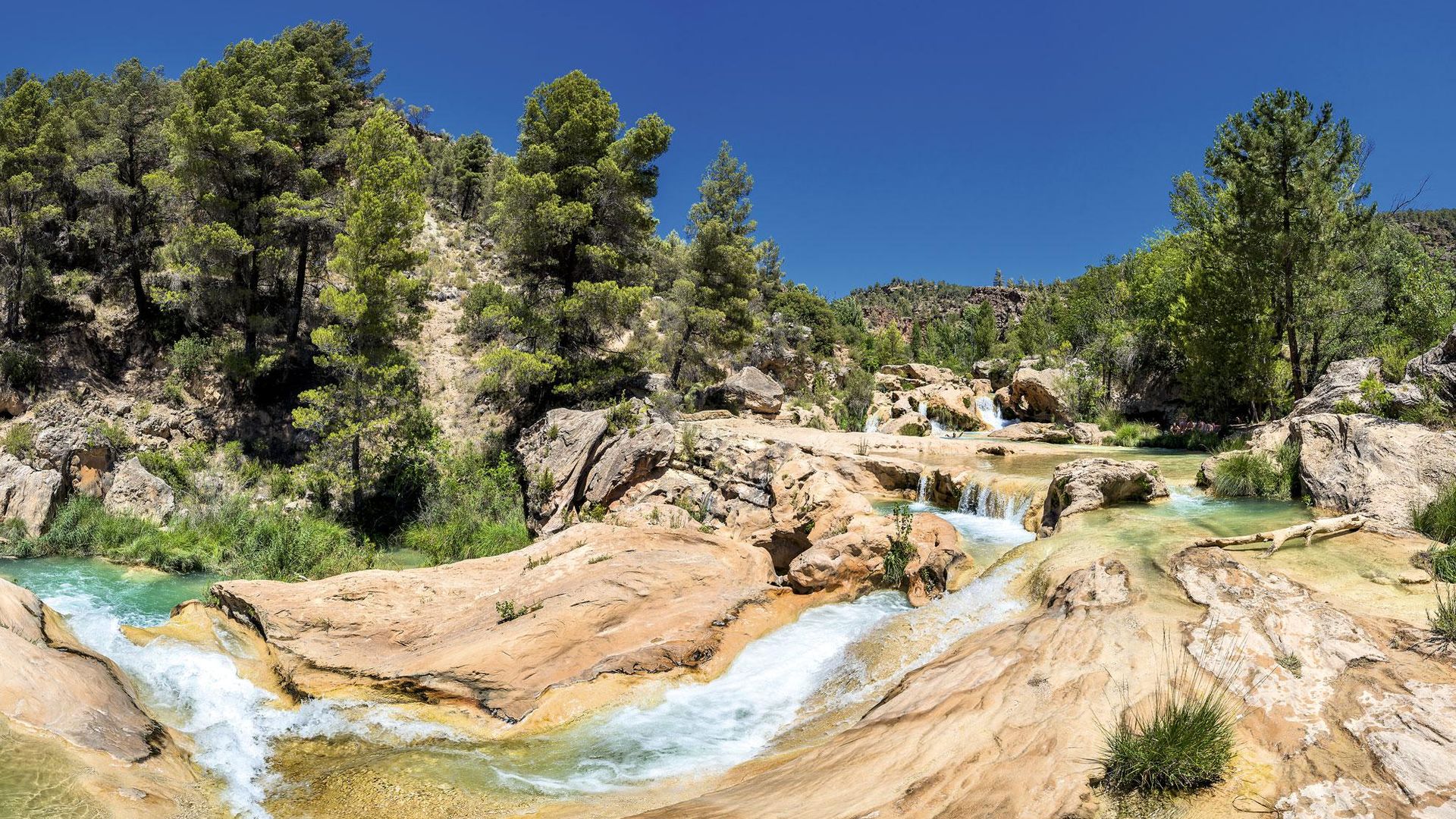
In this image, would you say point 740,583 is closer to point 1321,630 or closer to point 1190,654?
point 1190,654

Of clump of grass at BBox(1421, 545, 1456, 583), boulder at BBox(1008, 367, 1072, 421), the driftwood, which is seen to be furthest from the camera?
boulder at BBox(1008, 367, 1072, 421)

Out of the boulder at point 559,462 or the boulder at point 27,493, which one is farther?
the boulder at point 559,462

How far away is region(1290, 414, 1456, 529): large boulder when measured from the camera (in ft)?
30.1

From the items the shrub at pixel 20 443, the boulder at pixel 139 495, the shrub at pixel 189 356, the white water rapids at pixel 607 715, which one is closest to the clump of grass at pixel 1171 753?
the white water rapids at pixel 607 715

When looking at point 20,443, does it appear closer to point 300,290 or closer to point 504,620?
point 300,290

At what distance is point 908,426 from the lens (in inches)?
1275

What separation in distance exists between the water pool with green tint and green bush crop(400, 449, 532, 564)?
4.55 m

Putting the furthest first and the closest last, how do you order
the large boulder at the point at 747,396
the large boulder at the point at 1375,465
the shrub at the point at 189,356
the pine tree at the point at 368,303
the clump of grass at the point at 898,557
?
the large boulder at the point at 747,396 < the shrub at the point at 189,356 < the pine tree at the point at 368,303 < the clump of grass at the point at 898,557 < the large boulder at the point at 1375,465

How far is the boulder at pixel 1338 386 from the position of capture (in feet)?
48.3

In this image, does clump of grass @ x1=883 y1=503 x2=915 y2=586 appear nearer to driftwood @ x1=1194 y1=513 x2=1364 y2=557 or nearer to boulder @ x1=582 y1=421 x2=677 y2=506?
driftwood @ x1=1194 y1=513 x2=1364 y2=557

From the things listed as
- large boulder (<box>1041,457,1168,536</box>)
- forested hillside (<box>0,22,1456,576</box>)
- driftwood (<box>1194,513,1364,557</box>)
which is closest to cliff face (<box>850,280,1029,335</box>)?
forested hillside (<box>0,22,1456,576</box>)

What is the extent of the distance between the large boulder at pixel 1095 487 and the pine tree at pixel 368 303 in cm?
1778

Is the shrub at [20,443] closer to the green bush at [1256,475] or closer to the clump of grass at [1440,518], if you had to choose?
the clump of grass at [1440,518]

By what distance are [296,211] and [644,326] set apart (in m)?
12.4
